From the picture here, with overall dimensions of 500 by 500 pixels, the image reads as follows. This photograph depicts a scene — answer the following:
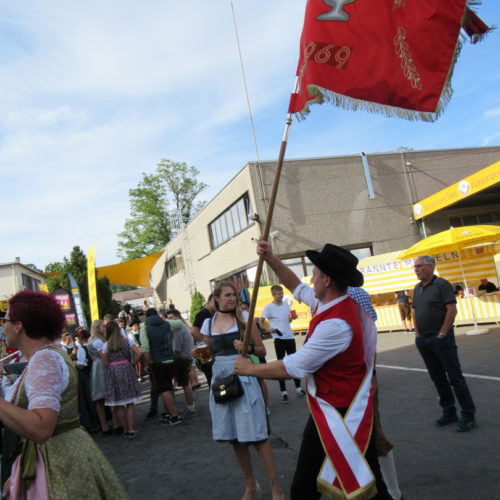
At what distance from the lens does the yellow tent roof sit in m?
36.8

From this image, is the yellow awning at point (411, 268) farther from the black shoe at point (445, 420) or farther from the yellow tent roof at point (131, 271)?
the yellow tent roof at point (131, 271)

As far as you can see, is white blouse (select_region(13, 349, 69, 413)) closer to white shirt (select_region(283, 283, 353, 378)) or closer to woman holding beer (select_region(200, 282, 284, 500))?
white shirt (select_region(283, 283, 353, 378))

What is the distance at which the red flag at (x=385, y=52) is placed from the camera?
3.03 metres

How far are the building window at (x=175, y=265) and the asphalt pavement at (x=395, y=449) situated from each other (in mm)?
26139

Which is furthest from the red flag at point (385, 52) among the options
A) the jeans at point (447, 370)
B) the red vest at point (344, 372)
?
the jeans at point (447, 370)

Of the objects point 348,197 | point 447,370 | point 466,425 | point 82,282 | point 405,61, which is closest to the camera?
point 405,61

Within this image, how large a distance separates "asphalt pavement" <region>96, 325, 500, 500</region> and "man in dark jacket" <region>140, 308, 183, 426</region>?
1.55 ft

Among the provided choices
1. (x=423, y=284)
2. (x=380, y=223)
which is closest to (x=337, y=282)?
(x=423, y=284)

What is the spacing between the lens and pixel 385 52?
122 inches

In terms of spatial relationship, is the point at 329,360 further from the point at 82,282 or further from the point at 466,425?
the point at 82,282

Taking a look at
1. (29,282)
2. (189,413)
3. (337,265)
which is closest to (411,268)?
(189,413)

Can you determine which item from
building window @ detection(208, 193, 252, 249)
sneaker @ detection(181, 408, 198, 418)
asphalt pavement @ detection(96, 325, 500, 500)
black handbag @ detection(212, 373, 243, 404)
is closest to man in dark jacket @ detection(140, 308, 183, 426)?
sneaker @ detection(181, 408, 198, 418)

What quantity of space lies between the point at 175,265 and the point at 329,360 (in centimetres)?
3555

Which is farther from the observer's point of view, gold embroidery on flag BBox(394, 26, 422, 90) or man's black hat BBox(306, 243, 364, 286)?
gold embroidery on flag BBox(394, 26, 422, 90)
